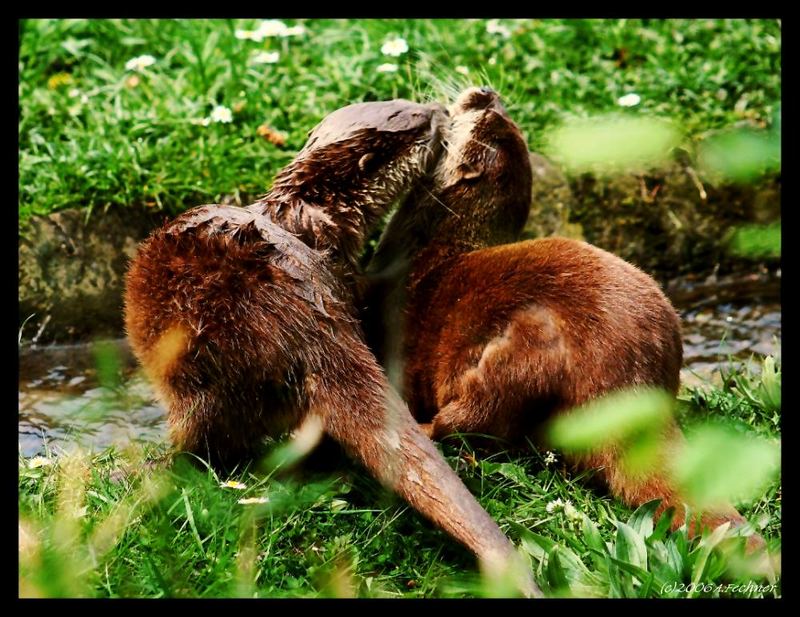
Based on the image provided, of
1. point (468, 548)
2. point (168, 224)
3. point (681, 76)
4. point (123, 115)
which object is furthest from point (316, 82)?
point (468, 548)

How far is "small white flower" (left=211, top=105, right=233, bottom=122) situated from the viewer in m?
4.50

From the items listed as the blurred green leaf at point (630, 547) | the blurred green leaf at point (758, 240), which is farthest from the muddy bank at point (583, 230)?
the blurred green leaf at point (758, 240)

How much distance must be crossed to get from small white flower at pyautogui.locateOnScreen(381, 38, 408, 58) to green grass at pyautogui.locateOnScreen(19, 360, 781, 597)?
257 cm

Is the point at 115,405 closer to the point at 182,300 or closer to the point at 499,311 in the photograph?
the point at 182,300

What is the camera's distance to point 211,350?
2545 mm

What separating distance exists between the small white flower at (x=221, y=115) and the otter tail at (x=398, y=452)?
2.19m

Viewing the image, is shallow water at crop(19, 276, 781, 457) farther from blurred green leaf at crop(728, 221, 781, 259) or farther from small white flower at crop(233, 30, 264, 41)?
blurred green leaf at crop(728, 221, 781, 259)

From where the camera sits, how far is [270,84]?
4.82 meters

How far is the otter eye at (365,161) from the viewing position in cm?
298

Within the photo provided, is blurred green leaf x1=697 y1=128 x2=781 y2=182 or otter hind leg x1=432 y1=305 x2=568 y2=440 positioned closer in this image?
blurred green leaf x1=697 y1=128 x2=781 y2=182

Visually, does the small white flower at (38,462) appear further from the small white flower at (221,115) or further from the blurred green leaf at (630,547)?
the small white flower at (221,115)

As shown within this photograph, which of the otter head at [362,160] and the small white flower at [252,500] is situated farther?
the otter head at [362,160]

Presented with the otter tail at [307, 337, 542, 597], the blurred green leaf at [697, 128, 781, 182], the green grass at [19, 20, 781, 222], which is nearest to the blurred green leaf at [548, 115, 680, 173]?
the blurred green leaf at [697, 128, 781, 182]

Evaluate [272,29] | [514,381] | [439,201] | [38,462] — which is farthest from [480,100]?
[272,29]
